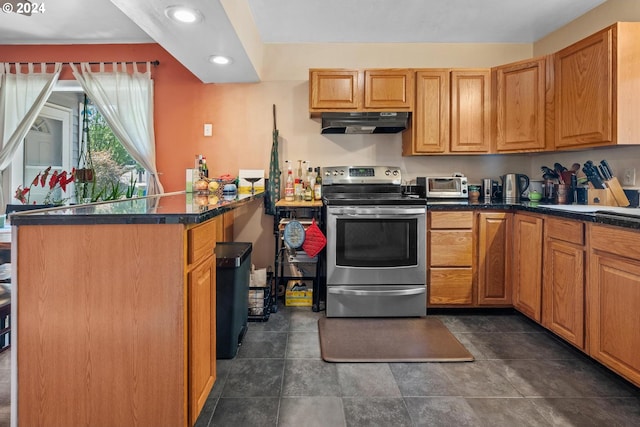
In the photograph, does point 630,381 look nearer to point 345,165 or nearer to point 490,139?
point 490,139

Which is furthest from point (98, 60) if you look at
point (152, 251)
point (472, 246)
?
point (472, 246)

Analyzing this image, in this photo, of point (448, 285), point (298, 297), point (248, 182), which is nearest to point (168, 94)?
point (248, 182)

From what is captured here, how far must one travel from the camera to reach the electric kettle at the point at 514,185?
126 inches

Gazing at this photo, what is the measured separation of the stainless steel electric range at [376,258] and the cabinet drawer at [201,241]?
1.28 meters

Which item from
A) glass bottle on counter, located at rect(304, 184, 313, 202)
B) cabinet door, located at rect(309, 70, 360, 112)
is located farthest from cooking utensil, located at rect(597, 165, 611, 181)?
glass bottle on counter, located at rect(304, 184, 313, 202)

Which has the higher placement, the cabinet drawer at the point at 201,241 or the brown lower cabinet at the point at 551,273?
the cabinet drawer at the point at 201,241

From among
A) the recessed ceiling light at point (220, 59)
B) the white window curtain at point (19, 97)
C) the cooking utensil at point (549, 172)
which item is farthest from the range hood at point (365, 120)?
the white window curtain at point (19, 97)

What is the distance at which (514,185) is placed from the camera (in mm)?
3240

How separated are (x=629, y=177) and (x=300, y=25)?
2.77 m

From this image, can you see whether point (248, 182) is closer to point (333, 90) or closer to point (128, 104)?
point (333, 90)

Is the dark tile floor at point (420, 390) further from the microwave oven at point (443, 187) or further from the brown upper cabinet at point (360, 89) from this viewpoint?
the brown upper cabinet at point (360, 89)

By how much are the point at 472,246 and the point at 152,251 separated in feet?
7.88

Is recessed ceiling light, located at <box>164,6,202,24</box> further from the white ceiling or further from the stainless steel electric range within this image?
the stainless steel electric range

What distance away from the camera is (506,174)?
11.1ft
